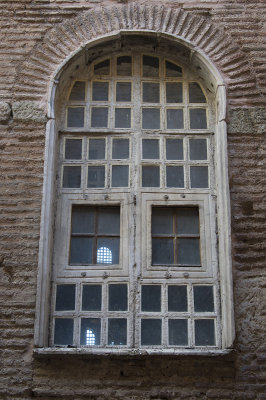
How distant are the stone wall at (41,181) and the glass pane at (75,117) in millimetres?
312

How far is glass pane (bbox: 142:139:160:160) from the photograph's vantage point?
612cm

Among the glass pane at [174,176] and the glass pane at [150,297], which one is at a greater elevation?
the glass pane at [174,176]

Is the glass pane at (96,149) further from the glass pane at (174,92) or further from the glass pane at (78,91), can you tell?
the glass pane at (174,92)

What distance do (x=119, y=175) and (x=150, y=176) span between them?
0.29 metres

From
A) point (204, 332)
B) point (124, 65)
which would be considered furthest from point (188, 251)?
point (124, 65)

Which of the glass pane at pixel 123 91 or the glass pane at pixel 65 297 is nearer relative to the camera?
the glass pane at pixel 65 297

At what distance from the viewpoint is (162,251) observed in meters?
5.79

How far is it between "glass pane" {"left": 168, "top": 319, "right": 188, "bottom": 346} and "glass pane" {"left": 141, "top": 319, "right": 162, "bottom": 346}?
93 mm

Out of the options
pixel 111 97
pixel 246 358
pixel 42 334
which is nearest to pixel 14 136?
pixel 111 97

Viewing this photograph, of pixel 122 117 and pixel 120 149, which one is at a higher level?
pixel 122 117

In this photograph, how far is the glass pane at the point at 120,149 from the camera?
241 inches

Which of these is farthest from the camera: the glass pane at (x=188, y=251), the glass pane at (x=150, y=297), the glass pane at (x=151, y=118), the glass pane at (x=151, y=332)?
the glass pane at (x=151, y=118)

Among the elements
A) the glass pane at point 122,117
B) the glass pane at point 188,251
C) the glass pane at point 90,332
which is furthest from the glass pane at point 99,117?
the glass pane at point 90,332

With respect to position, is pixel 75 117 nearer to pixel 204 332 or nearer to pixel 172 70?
pixel 172 70
